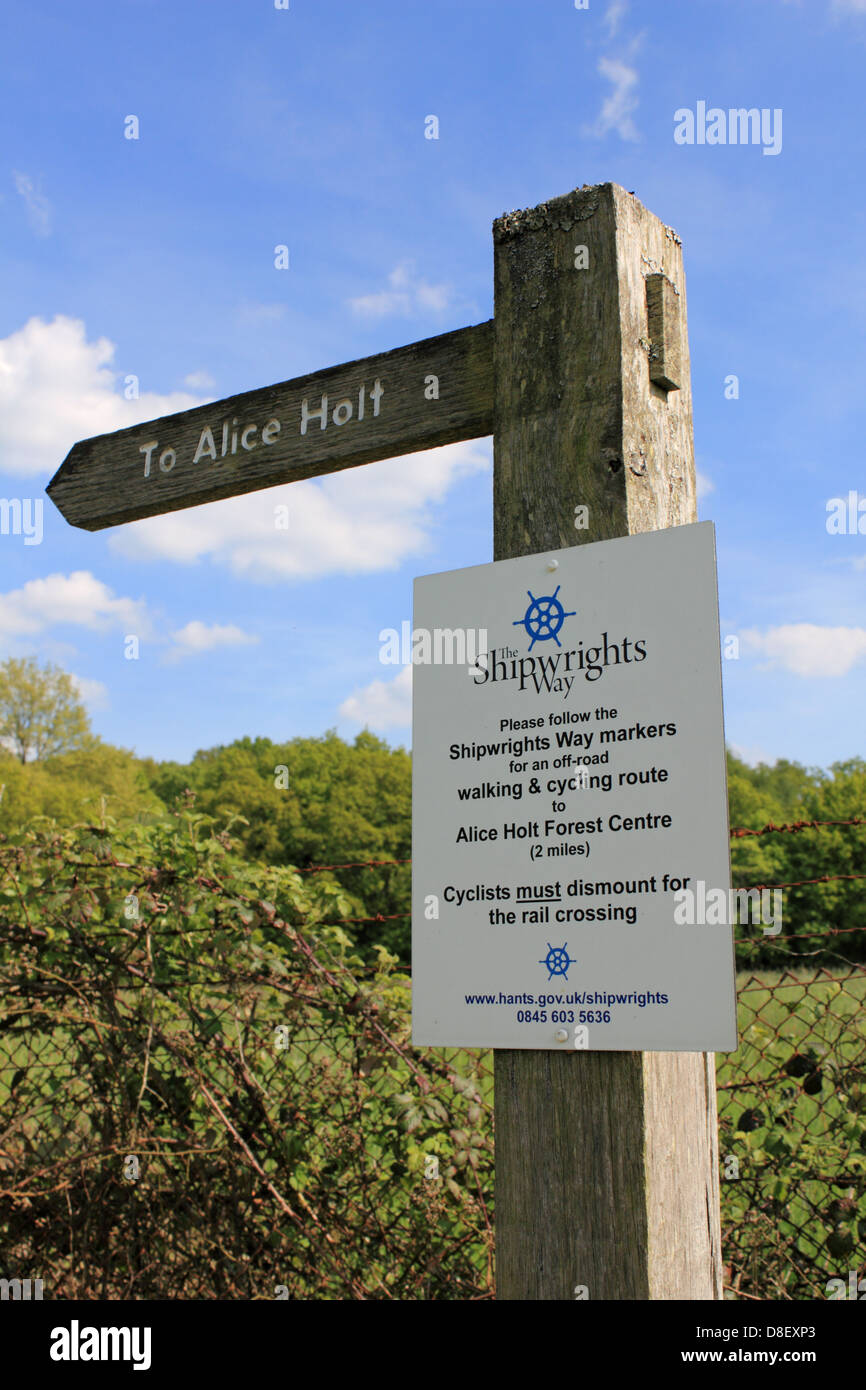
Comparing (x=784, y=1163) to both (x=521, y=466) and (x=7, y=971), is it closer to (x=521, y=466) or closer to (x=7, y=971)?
(x=521, y=466)

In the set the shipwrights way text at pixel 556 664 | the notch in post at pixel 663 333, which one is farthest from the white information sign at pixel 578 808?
the notch in post at pixel 663 333

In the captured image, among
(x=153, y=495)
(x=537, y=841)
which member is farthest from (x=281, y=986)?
(x=537, y=841)

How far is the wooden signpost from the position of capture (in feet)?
5.90

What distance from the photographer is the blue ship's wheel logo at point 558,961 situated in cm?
186

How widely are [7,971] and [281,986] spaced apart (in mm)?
966

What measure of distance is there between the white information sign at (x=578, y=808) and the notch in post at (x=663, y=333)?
39 centimetres

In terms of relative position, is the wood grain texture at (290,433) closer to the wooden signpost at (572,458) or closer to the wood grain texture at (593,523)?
the wooden signpost at (572,458)

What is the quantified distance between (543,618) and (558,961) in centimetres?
62

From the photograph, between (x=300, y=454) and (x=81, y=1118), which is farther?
(x=81, y=1118)

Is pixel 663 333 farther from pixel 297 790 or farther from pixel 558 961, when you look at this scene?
pixel 297 790

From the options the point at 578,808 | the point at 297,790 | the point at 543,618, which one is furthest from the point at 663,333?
the point at 297,790

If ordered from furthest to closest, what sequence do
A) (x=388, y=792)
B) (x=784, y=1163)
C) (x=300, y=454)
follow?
(x=388, y=792) < (x=784, y=1163) < (x=300, y=454)

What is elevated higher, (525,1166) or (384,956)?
(384,956)

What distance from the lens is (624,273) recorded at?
2.08 m
